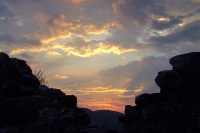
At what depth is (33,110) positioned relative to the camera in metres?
7.03

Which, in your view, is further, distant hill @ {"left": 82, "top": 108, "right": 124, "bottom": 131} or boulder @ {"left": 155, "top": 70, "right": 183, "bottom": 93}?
distant hill @ {"left": 82, "top": 108, "right": 124, "bottom": 131}

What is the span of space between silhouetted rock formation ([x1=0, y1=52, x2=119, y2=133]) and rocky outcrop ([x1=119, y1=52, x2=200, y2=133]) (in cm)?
137

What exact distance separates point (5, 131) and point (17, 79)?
2.30 m

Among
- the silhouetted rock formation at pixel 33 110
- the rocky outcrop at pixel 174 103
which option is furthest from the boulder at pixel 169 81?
the silhouetted rock formation at pixel 33 110

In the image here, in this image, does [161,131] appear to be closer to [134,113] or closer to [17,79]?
[134,113]

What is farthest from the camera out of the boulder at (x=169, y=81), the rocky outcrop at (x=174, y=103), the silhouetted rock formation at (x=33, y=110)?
the silhouetted rock formation at (x=33, y=110)

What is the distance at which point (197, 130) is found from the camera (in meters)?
5.79

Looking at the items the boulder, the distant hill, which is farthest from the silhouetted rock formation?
the distant hill

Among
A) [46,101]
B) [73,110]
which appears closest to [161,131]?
[73,110]

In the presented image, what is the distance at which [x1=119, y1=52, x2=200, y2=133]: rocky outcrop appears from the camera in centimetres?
592

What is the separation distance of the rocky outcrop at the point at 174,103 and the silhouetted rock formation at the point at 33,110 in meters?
1.37

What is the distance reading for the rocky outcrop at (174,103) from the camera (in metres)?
5.92

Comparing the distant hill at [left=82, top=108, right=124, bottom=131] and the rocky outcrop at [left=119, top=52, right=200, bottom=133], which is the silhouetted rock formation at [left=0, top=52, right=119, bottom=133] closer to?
the rocky outcrop at [left=119, top=52, right=200, bottom=133]

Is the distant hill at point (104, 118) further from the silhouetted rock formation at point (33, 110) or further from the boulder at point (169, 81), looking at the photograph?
the boulder at point (169, 81)
